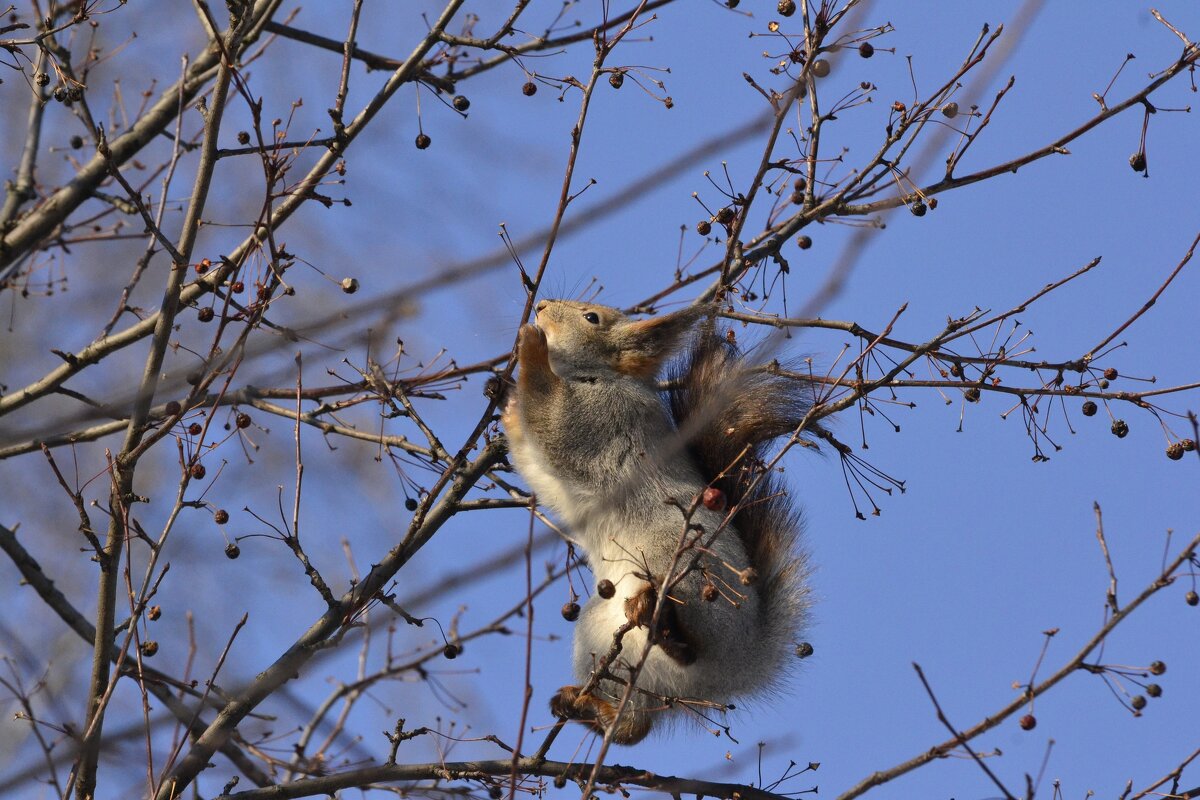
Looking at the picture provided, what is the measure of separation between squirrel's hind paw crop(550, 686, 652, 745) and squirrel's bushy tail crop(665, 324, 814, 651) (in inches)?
21.5

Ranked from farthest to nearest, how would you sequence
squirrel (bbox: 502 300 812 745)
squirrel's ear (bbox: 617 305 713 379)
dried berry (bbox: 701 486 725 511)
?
squirrel's ear (bbox: 617 305 713 379), squirrel (bbox: 502 300 812 745), dried berry (bbox: 701 486 725 511)

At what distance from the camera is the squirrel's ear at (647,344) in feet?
15.8

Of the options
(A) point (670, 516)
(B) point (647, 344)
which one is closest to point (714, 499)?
(A) point (670, 516)

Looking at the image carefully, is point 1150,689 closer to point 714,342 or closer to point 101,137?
point 714,342

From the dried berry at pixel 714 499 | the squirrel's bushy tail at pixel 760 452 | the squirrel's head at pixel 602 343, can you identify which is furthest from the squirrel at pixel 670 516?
the dried berry at pixel 714 499

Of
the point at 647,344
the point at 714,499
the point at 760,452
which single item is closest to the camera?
the point at 714,499

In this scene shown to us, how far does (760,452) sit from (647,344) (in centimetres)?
82

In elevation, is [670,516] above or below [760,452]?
below

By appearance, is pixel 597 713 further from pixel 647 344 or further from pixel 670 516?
pixel 647 344

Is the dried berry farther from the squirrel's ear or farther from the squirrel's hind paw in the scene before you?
the squirrel's ear

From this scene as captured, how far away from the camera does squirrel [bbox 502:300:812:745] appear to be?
4.10 meters

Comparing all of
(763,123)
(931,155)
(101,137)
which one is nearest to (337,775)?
(101,137)

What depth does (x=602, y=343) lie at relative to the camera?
4.88m

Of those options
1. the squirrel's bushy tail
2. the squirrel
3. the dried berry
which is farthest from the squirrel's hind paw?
the dried berry
